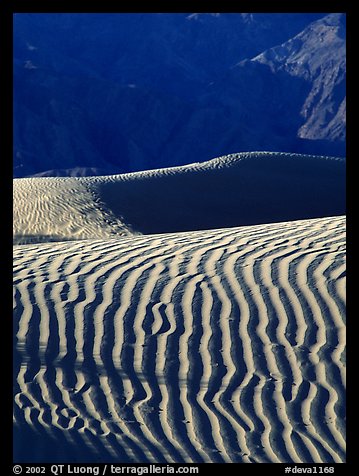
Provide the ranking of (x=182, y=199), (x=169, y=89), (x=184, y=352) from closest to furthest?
(x=184, y=352)
(x=182, y=199)
(x=169, y=89)

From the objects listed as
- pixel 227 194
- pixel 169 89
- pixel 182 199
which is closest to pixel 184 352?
pixel 182 199

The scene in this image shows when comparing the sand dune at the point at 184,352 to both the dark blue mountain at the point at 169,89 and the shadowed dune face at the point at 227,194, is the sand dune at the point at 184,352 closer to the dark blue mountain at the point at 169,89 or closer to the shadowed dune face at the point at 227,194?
the shadowed dune face at the point at 227,194

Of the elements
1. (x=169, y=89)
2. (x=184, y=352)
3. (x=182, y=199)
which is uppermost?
(x=169, y=89)

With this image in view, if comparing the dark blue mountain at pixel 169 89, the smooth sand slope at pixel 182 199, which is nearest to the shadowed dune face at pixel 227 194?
the smooth sand slope at pixel 182 199

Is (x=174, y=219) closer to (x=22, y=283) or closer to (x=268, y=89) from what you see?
(x=22, y=283)

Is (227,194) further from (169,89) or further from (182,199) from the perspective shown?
(169,89)

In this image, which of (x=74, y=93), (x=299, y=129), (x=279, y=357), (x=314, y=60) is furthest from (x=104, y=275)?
(x=314, y=60)

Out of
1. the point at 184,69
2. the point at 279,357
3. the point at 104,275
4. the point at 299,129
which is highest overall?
the point at 184,69
